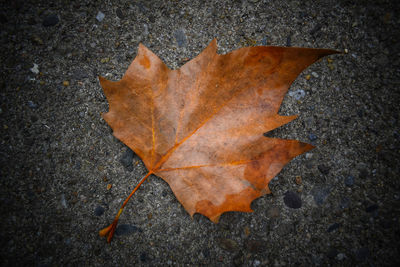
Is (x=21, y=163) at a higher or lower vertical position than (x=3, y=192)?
higher

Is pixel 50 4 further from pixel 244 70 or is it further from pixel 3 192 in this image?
pixel 244 70

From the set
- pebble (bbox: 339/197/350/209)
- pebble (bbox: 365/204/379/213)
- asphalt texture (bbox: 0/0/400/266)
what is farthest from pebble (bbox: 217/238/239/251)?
pebble (bbox: 365/204/379/213)

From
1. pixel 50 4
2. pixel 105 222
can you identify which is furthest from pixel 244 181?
pixel 50 4

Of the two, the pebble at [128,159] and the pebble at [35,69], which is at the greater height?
the pebble at [35,69]

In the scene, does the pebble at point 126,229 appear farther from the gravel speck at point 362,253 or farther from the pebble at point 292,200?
the gravel speck at point 362,253

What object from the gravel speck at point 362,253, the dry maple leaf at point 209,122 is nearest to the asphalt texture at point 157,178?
the gravel speck at point 362,253

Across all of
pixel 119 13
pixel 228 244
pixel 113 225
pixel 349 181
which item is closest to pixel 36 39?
pixel 119 13

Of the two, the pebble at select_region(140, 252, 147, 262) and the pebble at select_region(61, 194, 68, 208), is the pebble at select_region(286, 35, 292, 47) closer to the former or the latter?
the pebble at select_region(140, 252, 147, 262)
